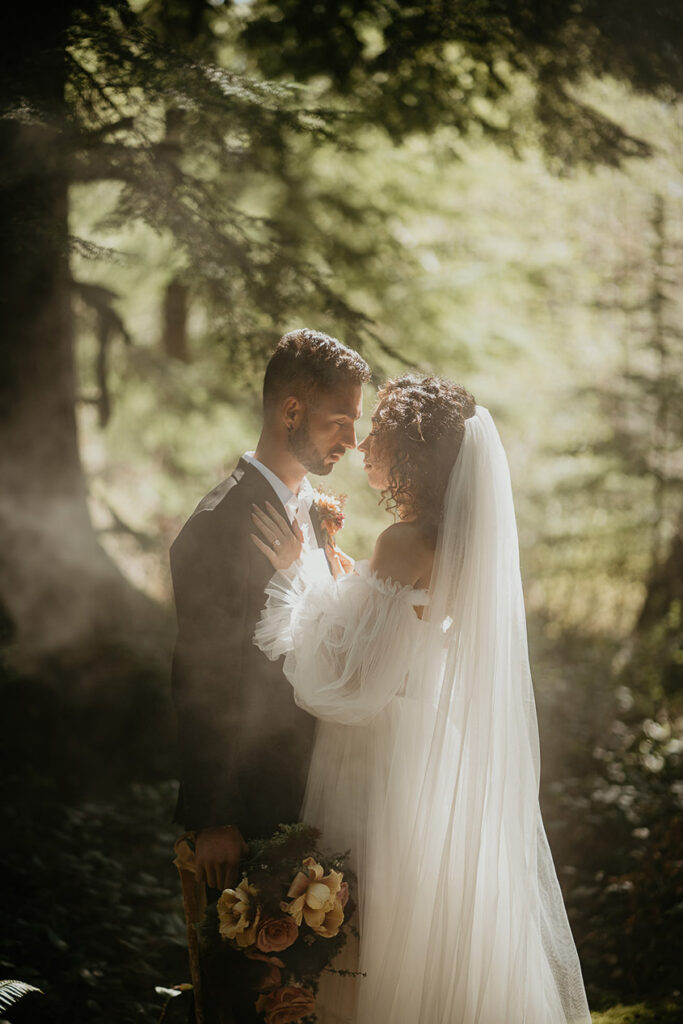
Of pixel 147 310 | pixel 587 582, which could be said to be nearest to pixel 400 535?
pixel 587 582

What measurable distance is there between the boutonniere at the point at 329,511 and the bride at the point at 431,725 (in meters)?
0.30

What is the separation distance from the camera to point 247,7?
4516 millimetres

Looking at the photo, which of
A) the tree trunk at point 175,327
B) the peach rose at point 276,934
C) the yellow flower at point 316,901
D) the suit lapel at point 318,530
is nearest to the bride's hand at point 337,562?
the suit lapel at point 318,530

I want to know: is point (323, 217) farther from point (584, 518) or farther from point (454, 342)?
point (584, 518)

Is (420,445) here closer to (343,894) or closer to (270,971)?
(343,894)

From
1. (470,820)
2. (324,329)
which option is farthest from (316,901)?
(324,329)

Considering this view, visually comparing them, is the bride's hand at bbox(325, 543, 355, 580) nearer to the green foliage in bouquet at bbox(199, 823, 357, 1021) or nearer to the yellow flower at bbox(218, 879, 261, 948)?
the green foliage in bouquet at bbox(199, 823, 357, 1021)

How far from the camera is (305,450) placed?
9.56 ft

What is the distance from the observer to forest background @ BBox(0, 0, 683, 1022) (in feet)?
12.6

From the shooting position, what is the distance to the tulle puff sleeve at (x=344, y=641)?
2.68 m

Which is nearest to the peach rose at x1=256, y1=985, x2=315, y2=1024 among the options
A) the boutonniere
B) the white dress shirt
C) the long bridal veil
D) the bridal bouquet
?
the bridal bouquet

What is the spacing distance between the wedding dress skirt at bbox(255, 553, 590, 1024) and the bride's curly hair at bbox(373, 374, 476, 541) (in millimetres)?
294

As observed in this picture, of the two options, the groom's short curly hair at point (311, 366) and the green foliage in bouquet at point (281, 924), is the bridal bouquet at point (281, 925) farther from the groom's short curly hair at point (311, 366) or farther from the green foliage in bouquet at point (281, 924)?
the groom's short curly hair at point (311, 366)

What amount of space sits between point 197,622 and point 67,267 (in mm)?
3312
